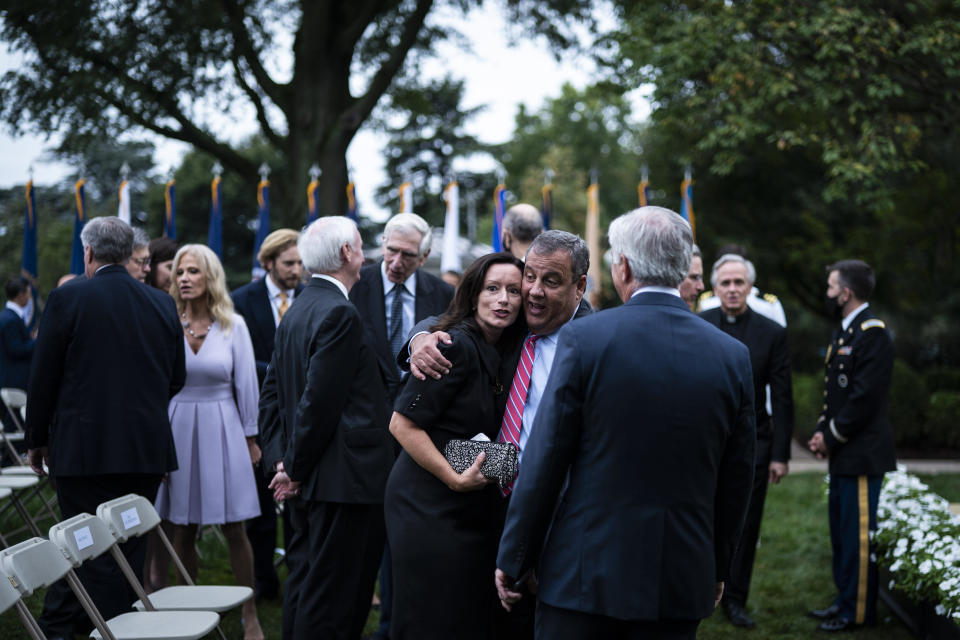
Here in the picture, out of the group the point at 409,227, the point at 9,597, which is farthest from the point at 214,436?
the point at 9,597

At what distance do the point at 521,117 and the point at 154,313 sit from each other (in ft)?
208

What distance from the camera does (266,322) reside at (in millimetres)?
6090

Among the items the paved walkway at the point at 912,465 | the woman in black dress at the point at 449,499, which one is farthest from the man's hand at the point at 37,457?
the paved walkway at the point at 912,465

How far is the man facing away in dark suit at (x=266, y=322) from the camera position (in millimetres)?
5965

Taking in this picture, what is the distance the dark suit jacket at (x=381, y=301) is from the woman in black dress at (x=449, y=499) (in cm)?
172

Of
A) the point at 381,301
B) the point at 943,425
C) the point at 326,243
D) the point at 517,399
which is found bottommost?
the point at 943,425

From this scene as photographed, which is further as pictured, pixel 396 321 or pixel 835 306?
pixel 835 306

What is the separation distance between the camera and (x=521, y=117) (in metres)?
66.4

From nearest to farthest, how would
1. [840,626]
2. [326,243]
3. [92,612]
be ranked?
[92,612] < [326,243] < [840,626]

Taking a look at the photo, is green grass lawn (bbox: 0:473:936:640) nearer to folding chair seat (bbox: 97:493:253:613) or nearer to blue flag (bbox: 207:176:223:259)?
folding chair seat (bbox: 97:493:253:613)

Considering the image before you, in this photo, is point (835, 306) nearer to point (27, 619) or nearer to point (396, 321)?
point (396, 321)

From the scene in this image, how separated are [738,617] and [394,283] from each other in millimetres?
3031

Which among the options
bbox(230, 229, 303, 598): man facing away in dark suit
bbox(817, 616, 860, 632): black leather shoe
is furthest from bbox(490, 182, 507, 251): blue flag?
bbox(817, 616, 860, 632): black leather shoe

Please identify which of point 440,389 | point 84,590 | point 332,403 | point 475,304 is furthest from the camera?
point 332,403
